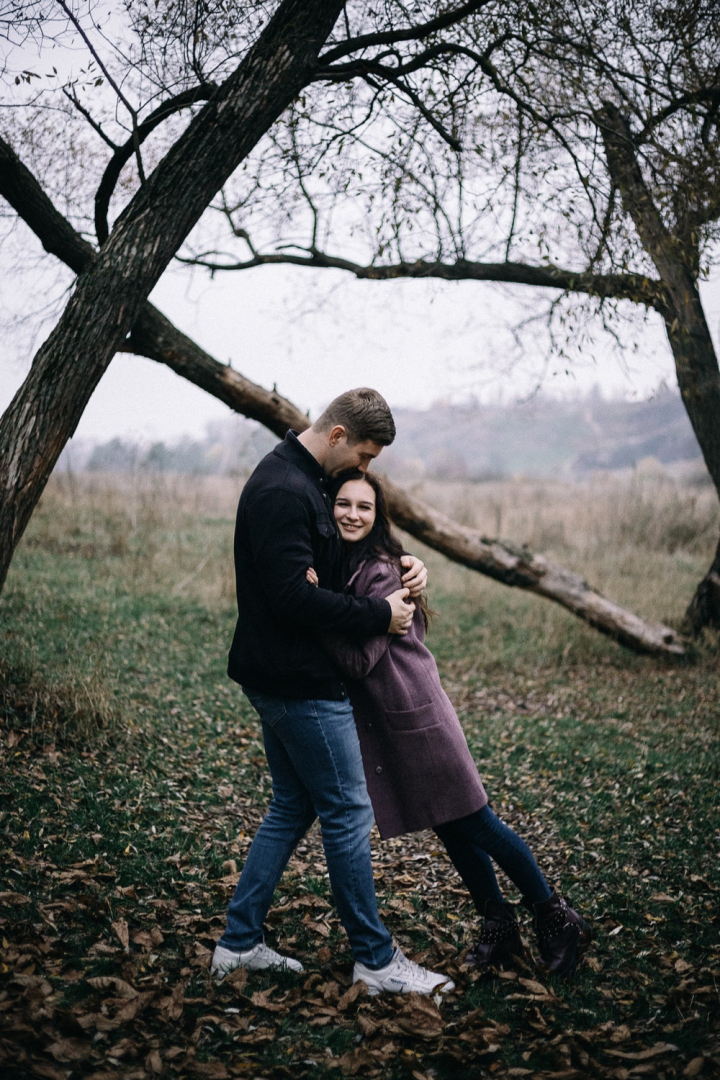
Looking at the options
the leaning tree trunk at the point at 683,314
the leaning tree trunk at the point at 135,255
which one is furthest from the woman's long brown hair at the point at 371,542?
the leaning tree trunk at the point at 683,314

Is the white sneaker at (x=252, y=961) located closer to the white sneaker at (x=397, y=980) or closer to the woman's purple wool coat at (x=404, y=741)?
the white sneaker at (x=397, y=980)

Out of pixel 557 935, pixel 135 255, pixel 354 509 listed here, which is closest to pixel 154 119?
pixel 135 255

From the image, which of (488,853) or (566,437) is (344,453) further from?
(566,437)

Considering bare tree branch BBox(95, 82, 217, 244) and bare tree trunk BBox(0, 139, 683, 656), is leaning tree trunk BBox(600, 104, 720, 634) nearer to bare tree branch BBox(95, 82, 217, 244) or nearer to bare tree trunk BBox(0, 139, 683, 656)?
bare tree trunk BBox(0, 139, 683, 656)

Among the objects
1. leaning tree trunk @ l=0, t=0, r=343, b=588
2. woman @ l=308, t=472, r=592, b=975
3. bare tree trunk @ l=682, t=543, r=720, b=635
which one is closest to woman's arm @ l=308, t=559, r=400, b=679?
woman @ l=308, t=472, r=592, b=975

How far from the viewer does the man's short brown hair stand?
291cm

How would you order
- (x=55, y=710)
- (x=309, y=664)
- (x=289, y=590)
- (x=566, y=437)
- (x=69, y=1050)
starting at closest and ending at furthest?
(x=69, y=1050)
(x=289, y=590)
(x=309, y=664)
(x=55, y=710)
(x=566, y=437)

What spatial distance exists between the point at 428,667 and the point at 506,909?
1.07 meters

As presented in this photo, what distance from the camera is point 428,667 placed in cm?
309

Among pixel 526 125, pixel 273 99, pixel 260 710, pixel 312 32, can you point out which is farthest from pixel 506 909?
pixel 526 125

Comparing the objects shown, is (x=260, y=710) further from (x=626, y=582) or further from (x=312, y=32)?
(x=626, y=582)

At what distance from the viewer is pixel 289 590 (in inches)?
103

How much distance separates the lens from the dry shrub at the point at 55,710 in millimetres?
5117

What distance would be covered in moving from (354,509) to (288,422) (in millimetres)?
4314
